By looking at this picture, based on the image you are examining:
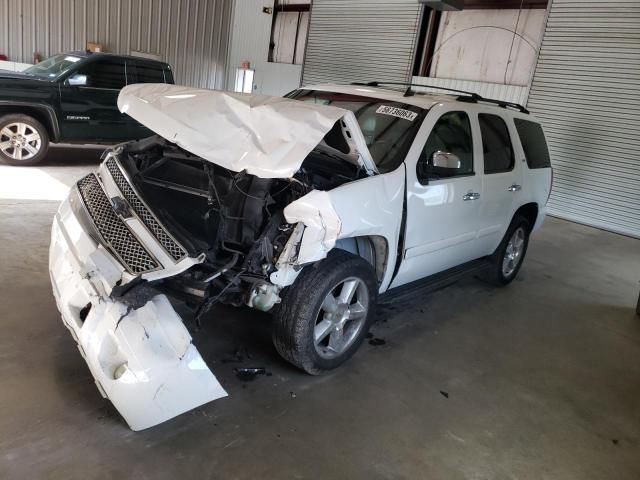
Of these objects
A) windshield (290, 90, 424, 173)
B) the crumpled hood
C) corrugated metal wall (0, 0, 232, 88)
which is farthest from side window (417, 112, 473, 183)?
corrugated metal wall (0, 0, 232, 88)

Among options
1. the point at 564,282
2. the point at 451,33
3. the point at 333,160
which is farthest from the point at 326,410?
the point at 451,33

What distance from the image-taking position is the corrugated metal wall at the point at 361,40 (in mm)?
11705

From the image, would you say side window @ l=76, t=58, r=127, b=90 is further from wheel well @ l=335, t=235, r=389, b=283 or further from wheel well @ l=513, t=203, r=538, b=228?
wheel well @ l=513, t=203, r=538, b=228

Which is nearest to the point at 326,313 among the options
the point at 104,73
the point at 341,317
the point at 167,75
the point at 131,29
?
the point at 341,317

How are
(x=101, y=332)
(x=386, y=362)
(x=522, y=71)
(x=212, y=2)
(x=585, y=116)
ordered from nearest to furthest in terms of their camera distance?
(x=101, y=332), (x=386, y=362), (x=585, y=116), (x=522, y=71), (x=212, y=2)

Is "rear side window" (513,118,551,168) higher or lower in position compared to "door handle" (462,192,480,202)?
higher

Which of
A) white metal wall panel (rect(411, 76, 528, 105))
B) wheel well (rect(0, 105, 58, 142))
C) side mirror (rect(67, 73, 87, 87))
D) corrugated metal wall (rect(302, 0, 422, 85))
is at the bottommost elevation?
wheel well (rect(0, 105, 58, 142))

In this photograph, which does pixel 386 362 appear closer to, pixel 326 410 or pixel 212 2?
pixel 326 410

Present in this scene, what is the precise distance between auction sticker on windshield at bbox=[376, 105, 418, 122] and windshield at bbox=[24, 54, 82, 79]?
6.19m

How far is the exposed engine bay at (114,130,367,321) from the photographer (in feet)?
8.57

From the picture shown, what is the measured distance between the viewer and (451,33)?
11.1m

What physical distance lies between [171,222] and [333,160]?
3.44 ft

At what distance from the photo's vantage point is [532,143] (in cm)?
486

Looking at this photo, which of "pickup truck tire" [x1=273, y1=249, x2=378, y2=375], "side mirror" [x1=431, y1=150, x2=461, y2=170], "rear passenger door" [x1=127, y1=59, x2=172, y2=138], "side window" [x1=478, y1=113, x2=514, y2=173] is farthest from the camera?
"rear passenger door" [x1=127, y1=59, x2=172, y2=138]
